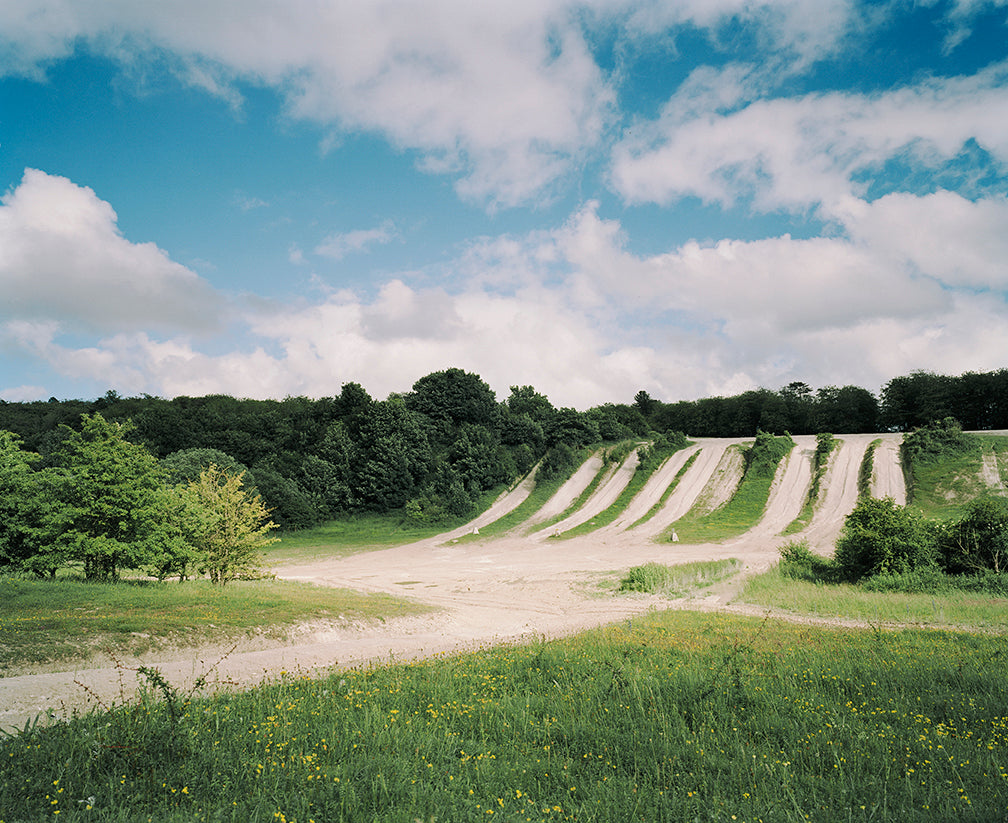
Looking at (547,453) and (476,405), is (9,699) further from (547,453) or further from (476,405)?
(476,405)

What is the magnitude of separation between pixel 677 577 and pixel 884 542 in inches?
300

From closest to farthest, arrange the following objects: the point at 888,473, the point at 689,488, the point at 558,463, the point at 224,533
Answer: the point at 224,533, the point at 888,473, the point at 689,488, the point at 558,463

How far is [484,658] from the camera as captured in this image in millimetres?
9445

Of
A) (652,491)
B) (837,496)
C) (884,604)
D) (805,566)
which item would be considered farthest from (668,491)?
(884,604)

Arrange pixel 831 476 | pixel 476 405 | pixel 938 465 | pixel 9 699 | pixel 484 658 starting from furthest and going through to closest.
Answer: pixel 476 405 < pixel 831 476 < pixel 938 465 < pixel 484 658 < pixel 9 699

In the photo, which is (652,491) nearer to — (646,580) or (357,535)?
(357,535)

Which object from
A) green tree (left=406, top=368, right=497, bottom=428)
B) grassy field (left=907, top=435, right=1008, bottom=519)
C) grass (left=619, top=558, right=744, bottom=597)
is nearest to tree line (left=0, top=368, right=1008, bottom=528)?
green tree (left=406, top=368, right=497, bottom=428)

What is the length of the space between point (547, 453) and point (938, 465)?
32.1m

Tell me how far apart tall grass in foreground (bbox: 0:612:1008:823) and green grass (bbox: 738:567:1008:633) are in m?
6.83

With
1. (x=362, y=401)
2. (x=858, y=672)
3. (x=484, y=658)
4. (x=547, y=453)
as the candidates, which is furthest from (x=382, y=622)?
(x=362, y=401)

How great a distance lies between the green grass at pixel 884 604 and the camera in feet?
46.3

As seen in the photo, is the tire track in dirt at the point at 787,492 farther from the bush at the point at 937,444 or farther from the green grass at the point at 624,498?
the green grass at the point at 624,498

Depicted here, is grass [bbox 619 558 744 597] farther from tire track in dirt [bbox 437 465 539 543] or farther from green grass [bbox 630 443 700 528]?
tire track in dirt [bbox 437 465 539 543]

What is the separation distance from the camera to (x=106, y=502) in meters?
16.2
